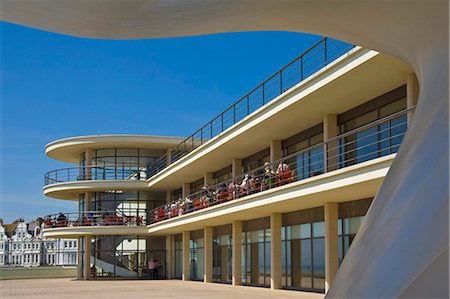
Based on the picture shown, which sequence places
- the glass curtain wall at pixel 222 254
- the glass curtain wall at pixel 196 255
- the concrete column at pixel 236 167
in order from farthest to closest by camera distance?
the glass curtain wall at pixel 196 255 < the glass curtain wall at pixel 222 254 < the concrete column at pixel 236 167

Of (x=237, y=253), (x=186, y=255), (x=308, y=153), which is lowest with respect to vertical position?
(x=186, y=255)

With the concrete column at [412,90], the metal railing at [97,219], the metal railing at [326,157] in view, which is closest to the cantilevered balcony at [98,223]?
the metal railing at [97,219]

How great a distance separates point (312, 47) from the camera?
19078 millimetres

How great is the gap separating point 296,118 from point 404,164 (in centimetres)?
1572

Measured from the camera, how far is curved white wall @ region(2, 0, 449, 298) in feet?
14.6

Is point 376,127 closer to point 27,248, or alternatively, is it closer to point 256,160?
point 256,160

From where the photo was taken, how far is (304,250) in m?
22.4

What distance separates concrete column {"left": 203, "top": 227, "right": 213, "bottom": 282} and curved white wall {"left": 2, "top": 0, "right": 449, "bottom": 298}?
25.4 meters

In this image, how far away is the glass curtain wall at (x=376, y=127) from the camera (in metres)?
16.9

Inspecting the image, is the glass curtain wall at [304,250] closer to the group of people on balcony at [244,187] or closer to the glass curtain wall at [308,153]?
the glass curtain wall at [308,153]

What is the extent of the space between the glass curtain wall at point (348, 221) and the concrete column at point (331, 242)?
0.28m

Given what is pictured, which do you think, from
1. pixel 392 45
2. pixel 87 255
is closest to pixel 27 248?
pixel 87 255

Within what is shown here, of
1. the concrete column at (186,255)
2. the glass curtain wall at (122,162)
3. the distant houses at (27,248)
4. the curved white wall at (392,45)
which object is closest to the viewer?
the curved white wall at (392,45)

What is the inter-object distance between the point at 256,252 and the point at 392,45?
20.8 metres
